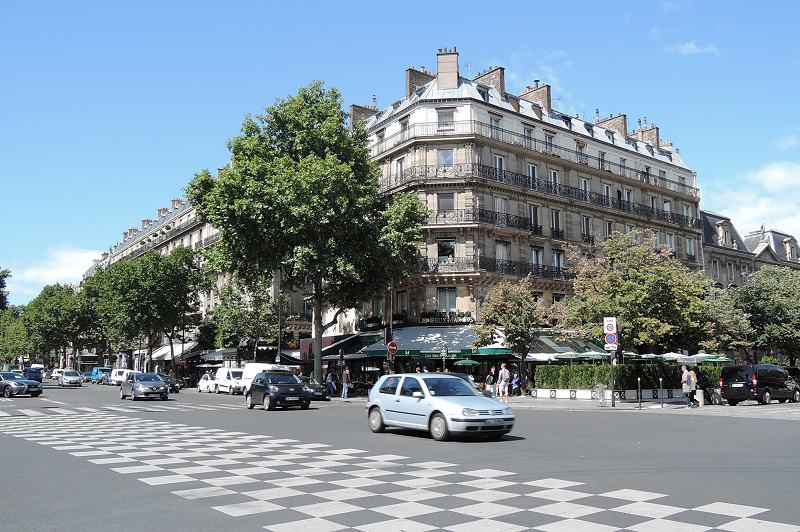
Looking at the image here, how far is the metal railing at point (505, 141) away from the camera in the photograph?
131 feet

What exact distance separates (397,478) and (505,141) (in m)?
34.4

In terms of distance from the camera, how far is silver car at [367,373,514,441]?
1403cm

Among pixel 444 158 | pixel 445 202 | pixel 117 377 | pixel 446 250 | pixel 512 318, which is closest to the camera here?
pixel 512 318

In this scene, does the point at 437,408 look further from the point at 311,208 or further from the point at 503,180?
the point at 503,180

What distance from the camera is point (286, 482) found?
29.6 ft

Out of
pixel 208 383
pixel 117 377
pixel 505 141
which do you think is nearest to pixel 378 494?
pixel 505 141

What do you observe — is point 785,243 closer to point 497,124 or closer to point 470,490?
point 497,124

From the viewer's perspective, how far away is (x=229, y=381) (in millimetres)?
43812

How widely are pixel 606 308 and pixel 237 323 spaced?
30.2m

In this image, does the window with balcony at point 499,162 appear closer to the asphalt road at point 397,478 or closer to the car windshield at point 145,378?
the car windshield at point 145,378

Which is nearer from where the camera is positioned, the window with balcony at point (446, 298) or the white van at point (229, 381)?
the window with balcony at point (446, 298)

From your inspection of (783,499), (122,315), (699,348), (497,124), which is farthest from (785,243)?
(783,499)

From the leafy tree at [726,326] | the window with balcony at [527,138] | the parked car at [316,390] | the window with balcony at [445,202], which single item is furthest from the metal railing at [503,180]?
the parked car at [316,390]

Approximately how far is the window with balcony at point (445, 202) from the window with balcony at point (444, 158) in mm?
1815
